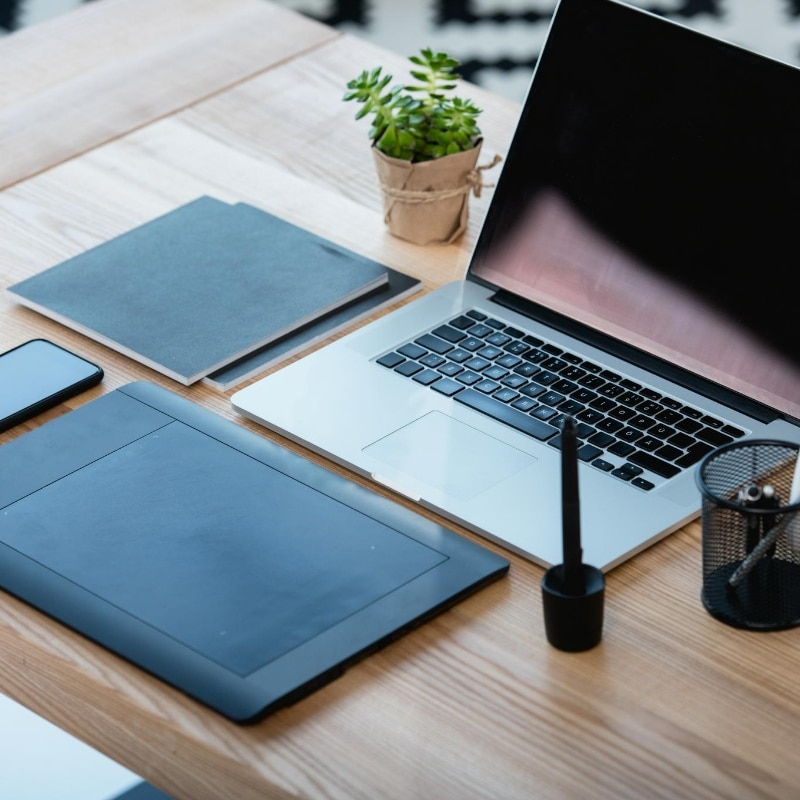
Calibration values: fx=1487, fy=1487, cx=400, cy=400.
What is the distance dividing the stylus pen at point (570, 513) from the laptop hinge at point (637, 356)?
10.6 inches

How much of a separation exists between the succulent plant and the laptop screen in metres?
0.12

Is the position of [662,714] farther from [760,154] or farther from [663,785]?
[760,154]

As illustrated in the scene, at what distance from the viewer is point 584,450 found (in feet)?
3.61

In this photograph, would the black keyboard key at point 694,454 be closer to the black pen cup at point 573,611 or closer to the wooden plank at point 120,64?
the black pen cup at point 573,611

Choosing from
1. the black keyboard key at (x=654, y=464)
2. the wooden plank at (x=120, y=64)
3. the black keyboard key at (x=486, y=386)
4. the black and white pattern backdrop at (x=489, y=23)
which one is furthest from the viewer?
the black and white pattern backdrop at (x=489, y=23)

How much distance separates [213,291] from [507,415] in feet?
1.04

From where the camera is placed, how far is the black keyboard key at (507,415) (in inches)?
44.3

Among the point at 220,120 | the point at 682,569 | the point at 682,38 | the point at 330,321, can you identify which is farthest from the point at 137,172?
the point at 682,569

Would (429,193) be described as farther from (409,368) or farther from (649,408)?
(649,408)

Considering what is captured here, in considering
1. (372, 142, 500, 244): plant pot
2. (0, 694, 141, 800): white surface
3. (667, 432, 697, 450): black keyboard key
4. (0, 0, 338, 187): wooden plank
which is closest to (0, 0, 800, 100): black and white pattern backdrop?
(0, 0, 338, 187): wooden plank

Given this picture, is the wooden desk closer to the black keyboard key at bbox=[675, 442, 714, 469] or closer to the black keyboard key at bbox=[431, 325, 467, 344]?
the black keyboard key at bbox=[675, 442, 714, 469]

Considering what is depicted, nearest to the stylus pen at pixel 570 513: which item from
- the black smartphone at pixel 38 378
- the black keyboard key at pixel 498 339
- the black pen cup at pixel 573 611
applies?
the black pen cup at pixel 573 611

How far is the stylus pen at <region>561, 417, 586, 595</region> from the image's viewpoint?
88 cm

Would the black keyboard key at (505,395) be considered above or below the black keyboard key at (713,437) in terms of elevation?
above
